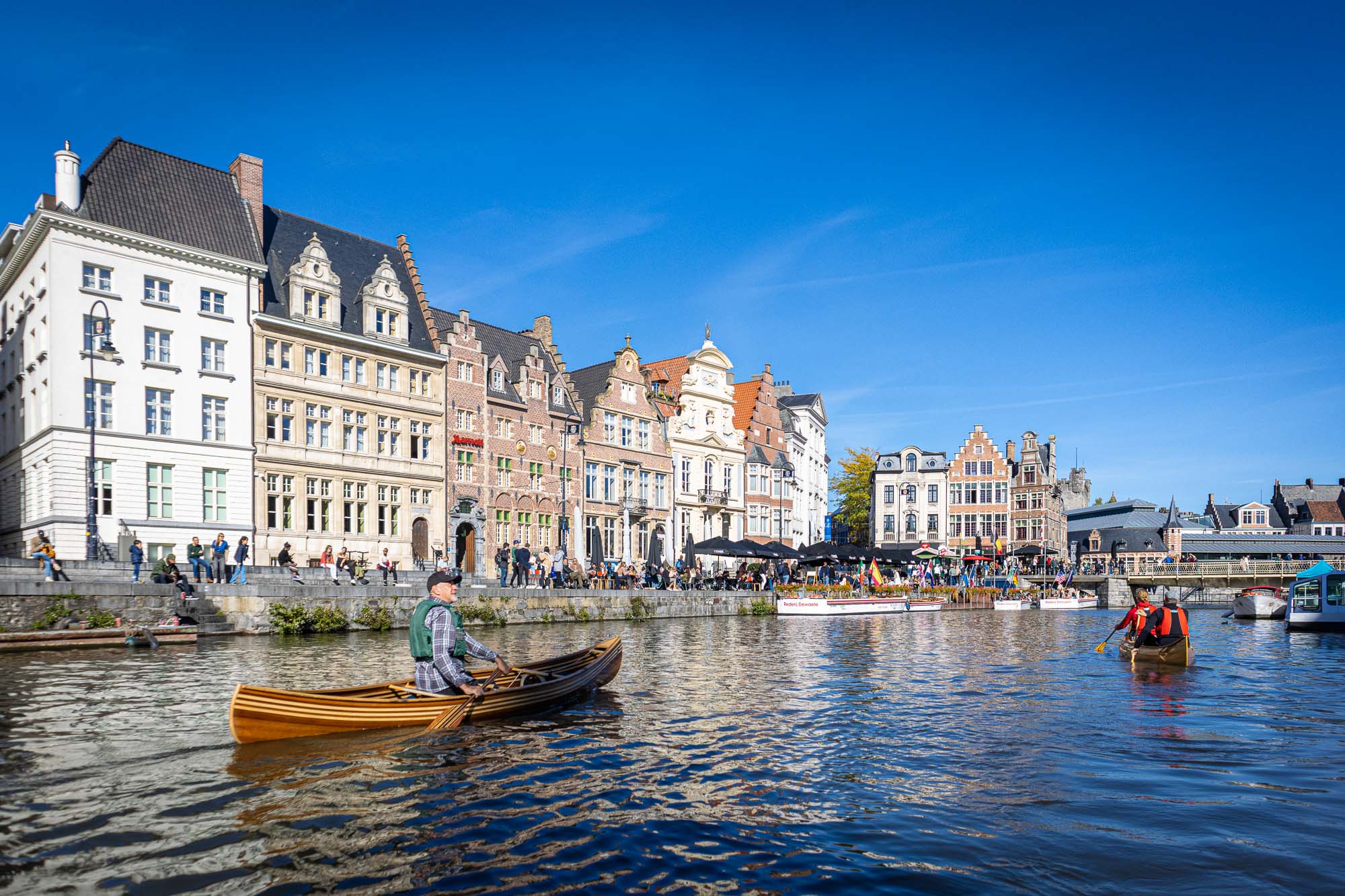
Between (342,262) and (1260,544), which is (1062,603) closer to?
(342,262)

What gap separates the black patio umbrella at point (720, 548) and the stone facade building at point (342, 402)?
42.6 ft

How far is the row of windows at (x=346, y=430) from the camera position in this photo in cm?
4166

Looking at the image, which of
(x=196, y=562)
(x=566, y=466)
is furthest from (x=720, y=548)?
(x=196, y=562)

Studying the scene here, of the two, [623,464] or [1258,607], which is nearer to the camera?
[1258,607]

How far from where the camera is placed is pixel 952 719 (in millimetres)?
15039

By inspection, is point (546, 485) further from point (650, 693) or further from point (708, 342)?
point (650, 693)

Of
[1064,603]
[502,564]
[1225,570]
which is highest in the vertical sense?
[502,564]

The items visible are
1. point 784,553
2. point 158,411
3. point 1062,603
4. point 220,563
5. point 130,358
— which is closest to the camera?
point 220,563

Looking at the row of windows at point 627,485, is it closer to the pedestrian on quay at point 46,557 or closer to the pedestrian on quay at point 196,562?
the pedestrian on quay at point 196,562

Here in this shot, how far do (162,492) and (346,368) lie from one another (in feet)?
32.2

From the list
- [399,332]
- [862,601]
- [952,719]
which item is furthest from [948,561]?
[952,719]

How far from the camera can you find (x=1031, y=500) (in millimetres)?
90562

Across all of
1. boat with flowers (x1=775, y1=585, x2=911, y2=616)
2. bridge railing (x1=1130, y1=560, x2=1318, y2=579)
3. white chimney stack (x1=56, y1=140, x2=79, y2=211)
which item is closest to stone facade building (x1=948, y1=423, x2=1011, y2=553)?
bridge railing (x1=1130, y1=560, x2=1318, y2=579)

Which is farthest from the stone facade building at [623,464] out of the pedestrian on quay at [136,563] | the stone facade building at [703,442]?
the pedestrian on quay at [136,563]
